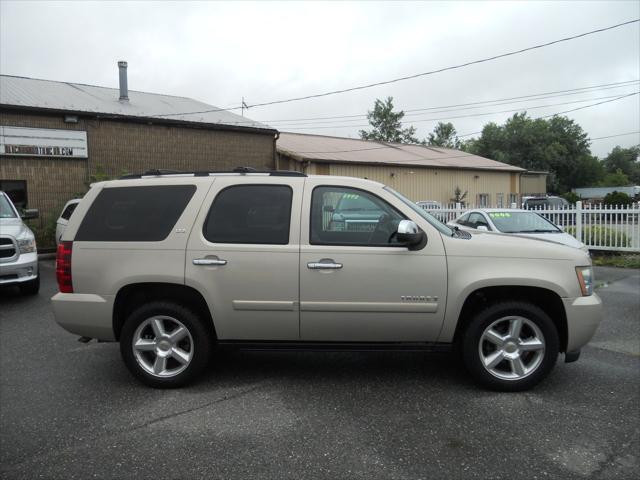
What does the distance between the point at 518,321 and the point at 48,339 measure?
17.0 feet

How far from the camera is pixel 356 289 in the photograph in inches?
160

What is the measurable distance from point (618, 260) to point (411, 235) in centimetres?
1036

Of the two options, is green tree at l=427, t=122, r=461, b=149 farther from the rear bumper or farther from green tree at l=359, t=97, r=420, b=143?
the rear bumper

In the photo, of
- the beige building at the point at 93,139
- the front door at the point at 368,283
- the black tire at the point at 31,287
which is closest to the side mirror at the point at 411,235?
the front door at the point at 368,283

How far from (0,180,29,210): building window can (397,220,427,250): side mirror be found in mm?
14926

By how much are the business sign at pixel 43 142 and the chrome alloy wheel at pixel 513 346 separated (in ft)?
51.4

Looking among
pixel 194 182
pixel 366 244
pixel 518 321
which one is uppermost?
pixel 194 182

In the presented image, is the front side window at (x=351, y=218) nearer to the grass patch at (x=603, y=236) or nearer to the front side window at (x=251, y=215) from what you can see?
the front side window at (x=251, y=215)

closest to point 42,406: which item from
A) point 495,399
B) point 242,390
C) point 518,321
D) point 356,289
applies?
point 242,390

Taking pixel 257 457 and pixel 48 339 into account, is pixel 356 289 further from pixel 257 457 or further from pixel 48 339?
pixel 48 339

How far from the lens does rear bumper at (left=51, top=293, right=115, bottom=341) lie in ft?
13.9

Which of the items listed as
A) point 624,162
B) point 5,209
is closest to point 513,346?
point 5,209

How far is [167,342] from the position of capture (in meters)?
4.28

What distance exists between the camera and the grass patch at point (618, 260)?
38.5ft
